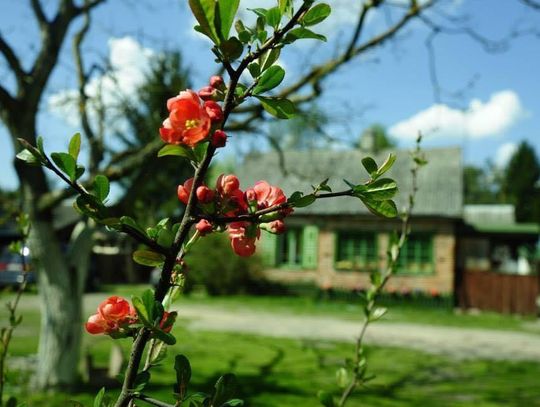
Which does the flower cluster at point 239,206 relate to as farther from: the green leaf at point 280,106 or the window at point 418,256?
the window at point 418,256

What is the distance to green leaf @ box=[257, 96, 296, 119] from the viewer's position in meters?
0.95

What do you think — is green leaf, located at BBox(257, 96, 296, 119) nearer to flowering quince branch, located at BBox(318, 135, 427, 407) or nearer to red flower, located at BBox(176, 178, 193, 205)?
red flower, located at BBox(176, 178, 193, 205)

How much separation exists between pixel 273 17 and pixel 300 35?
Result: 59 mm

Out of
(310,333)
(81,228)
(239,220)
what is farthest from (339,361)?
(239,220)

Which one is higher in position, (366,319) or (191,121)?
(191,121)

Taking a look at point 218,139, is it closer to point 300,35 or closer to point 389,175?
point 300,35

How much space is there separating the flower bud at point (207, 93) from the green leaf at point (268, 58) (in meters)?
0.11

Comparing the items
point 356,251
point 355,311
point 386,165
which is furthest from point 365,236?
point 386,165

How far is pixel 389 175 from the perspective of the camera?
2098 cm

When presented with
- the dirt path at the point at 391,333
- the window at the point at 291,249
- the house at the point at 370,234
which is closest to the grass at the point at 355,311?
the house at the point at 370,234

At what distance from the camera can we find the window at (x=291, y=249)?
22.5 m

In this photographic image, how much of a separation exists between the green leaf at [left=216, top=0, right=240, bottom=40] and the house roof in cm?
1809

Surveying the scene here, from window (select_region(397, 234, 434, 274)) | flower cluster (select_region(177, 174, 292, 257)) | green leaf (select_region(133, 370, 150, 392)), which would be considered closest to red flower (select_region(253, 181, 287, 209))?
flower cluster (select_region(177, 174, 292, 257))

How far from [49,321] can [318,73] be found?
4196 mm
